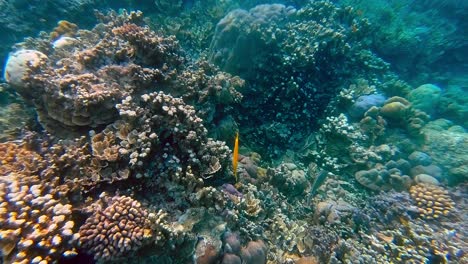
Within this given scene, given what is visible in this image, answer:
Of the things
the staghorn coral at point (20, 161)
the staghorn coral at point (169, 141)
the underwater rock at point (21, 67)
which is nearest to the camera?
the staghorn coral at point (20, 161)

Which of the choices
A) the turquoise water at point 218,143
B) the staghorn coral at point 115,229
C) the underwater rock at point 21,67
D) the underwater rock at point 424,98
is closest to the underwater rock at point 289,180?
the turquoise water at point 218,143

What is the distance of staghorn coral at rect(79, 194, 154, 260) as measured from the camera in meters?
2.56

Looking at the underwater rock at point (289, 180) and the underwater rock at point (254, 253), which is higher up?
the underwater rock at point (289, 180)

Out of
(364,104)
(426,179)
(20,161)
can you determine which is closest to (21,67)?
(20,161)

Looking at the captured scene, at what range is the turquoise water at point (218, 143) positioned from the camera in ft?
9.53

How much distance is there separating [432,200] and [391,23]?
8227 millimetres

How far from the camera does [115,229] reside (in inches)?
104

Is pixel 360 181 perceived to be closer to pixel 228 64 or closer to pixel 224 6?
pixel 228 64

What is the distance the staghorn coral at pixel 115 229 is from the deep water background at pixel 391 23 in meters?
6.33

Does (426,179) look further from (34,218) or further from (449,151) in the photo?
(34,218)

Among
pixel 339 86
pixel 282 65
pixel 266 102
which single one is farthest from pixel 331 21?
pixel 266 102

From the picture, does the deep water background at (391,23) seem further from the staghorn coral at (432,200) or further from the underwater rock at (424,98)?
the staghorn coral at (432,200)

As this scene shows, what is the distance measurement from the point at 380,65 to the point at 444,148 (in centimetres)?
336

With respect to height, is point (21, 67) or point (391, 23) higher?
point (391, 23)
